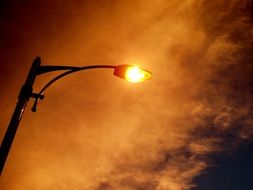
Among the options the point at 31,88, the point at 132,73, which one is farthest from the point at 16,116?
the point at 132,73

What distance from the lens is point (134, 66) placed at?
5.83 meters

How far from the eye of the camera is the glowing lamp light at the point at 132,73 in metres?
5.82

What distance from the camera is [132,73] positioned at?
19.3 ft

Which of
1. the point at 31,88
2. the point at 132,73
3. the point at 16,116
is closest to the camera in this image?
the point at 16,116

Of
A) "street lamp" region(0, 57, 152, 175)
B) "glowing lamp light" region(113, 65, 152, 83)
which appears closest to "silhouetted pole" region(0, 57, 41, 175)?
"street lamp" region(0, 57, 152, 175)

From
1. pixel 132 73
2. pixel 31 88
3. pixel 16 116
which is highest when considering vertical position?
pixel 132 73

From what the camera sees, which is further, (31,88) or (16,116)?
(31,88)

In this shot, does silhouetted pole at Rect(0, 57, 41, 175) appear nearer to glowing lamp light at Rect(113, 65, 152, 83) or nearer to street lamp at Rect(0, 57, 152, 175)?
street lamp at Rect(0, 57, 152, 175)

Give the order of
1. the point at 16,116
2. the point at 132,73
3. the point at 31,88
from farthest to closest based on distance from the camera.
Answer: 1. the point at 132,73
2. the point at 31,88
3. the point at 16,116

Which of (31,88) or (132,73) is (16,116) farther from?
(132,73)

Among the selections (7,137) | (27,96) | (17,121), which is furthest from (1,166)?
(27,96)

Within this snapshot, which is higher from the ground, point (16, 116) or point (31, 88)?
point (31, 88)

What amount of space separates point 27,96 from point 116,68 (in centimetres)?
199

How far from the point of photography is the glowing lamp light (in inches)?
229
